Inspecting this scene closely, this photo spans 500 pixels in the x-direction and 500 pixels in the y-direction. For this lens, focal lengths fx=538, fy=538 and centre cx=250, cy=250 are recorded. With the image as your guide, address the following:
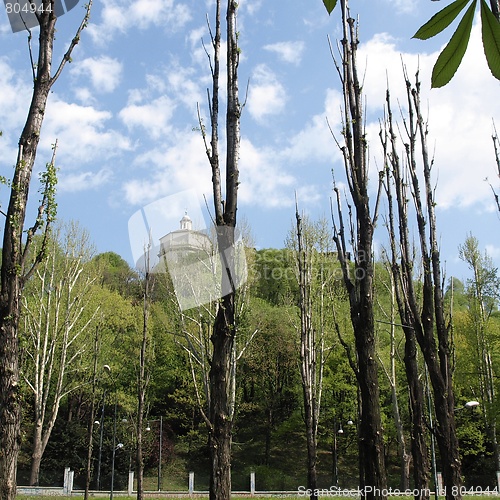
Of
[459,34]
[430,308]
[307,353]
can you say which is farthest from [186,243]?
[459,34]

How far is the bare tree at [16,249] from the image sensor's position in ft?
19.1

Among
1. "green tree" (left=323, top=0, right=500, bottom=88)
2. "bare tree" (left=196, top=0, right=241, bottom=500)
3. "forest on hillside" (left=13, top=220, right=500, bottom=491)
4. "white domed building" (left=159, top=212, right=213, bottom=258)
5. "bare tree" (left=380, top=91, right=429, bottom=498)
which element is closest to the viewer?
"green tree" (left=323, top=0, right=500, bottom=88)

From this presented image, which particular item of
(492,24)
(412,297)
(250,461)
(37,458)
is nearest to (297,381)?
(250,461)

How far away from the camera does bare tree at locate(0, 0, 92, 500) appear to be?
5.83 metres

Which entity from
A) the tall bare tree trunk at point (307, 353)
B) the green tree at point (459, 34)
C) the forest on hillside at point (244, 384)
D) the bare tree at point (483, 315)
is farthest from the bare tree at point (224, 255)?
the bare tree at point (483, 315)

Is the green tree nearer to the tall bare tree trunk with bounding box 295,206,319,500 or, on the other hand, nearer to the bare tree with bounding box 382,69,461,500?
the bare tree with bounding box 382,69,461,500

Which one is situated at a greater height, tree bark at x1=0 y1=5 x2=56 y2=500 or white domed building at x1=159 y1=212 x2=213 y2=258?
white domed building at x1=159 y1=212 x2=213 y2=258

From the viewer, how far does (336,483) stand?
29172mm

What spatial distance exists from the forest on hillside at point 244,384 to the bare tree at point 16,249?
50.2 ft

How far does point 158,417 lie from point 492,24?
39.1 m

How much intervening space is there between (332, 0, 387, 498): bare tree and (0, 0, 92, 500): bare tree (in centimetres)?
440

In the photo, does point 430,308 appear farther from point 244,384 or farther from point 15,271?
point 244,384

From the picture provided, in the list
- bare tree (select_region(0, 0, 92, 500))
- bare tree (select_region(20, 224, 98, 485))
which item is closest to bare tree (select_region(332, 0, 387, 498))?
bare tree (select_region(0, 0, 92, 500))

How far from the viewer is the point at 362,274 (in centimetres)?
834
